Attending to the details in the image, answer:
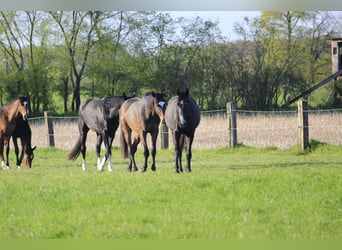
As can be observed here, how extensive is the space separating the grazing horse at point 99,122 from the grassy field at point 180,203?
514 millimetres

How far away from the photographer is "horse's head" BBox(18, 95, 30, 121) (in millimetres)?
9748

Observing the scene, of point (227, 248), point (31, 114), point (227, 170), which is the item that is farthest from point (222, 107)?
point (227, 248)

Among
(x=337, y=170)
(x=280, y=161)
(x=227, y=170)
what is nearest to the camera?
(x=337, y=170)

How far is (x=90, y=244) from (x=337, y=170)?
333 centimetres

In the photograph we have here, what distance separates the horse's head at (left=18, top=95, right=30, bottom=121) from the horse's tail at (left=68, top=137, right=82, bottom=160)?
3.40 feet

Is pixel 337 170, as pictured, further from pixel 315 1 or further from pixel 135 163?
pixel 135 163

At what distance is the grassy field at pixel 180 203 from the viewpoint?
7270mm

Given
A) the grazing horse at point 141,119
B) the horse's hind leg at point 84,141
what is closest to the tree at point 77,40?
the grazing horse at point 141,119

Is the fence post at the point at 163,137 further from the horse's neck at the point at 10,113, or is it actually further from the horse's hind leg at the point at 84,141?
the horse's neck at the point at 10,113

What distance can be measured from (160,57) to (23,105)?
1.87 meters

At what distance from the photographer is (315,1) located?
28.3 feet

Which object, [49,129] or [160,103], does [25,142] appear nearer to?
[49,129]

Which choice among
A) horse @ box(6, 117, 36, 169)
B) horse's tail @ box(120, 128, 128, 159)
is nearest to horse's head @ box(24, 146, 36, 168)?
horse @ box(6, 117, 36, 169)

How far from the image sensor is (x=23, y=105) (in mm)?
9828
